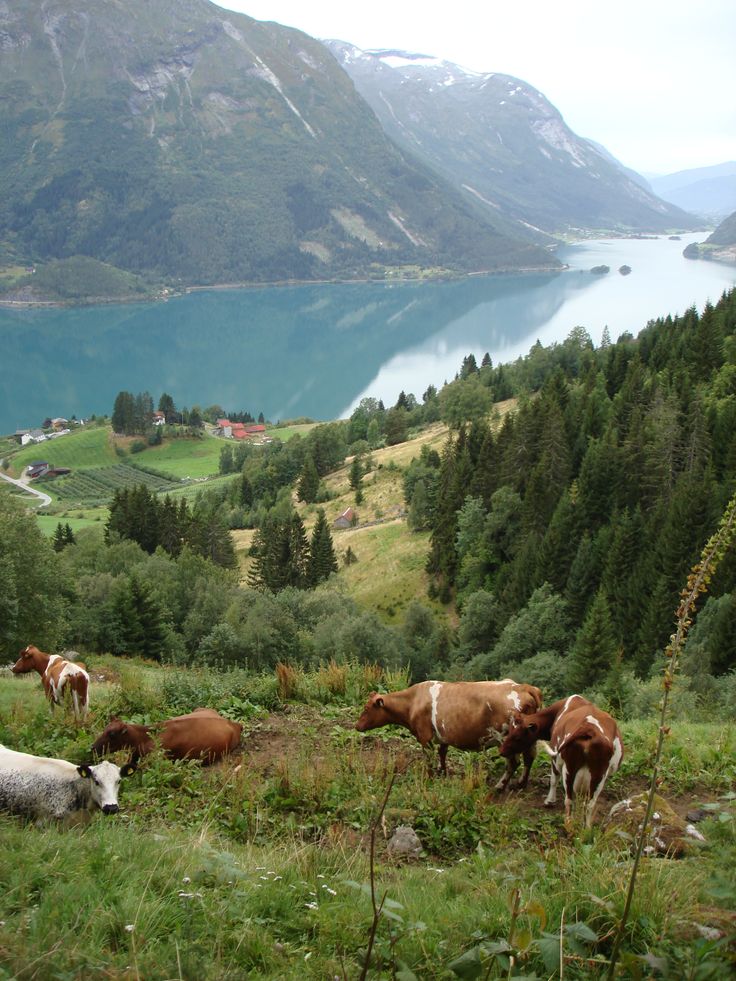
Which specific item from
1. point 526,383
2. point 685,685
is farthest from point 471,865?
point 526,383

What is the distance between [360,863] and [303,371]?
579 ft

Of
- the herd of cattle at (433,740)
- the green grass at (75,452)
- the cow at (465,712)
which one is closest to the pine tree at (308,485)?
the green grass at (75,452)

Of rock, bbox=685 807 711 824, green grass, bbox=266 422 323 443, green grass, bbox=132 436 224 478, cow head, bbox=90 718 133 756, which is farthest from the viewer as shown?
green grass, bbox=266 422 323 443

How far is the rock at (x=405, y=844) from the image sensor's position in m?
6.07

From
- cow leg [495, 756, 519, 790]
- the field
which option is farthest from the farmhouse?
cow leg [495, 756, 519, 790]

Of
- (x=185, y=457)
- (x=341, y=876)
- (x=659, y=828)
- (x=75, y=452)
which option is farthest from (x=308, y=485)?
(x=341, y=876)

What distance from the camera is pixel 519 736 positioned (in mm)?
7273

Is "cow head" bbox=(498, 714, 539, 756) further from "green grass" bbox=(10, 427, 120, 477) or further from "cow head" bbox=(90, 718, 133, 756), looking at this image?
"green grass" bbox=(10, 427, 120, 477)

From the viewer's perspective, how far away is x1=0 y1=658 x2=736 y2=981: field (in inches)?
146

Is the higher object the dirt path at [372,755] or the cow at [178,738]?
the cow at [178,738]

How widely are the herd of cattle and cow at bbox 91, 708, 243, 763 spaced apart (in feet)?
0.03

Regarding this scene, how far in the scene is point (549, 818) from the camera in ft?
21.7

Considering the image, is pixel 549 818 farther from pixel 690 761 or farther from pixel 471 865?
pixel 690 761

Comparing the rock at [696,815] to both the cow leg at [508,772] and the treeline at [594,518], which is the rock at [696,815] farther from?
the treeline at [594,518]
